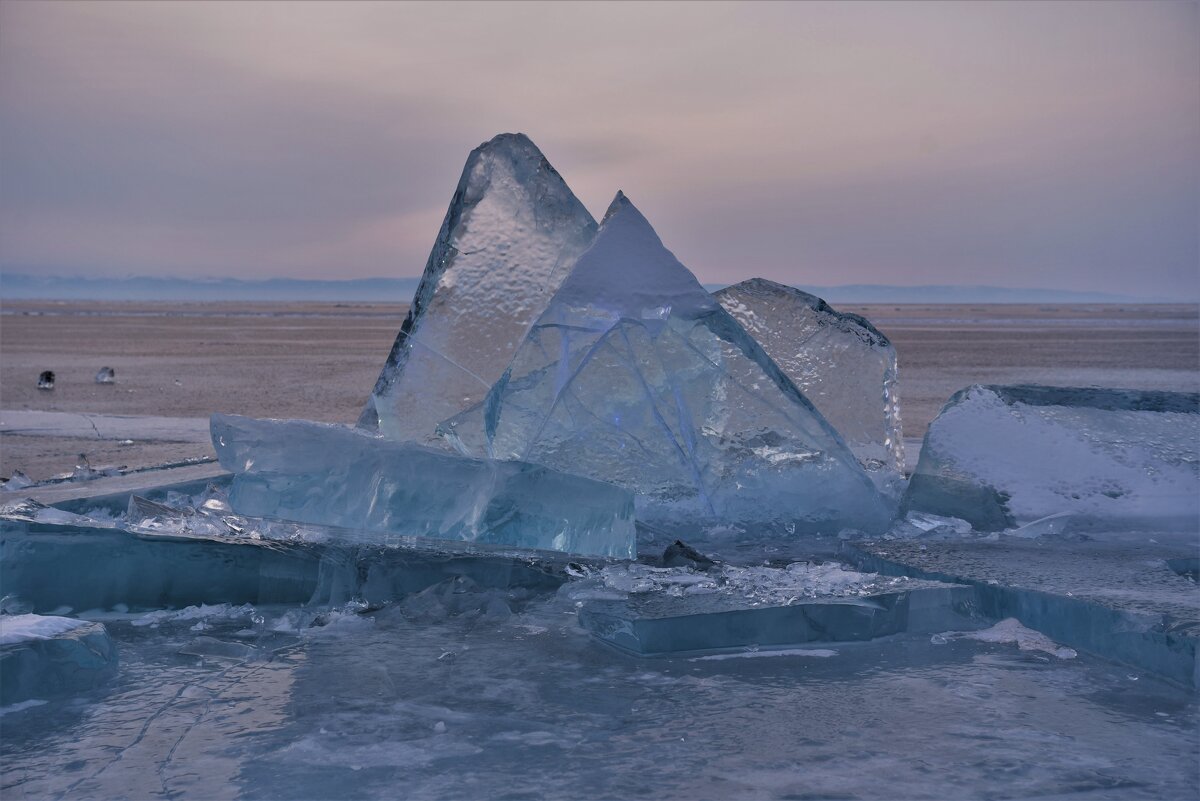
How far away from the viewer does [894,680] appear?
2.30 m

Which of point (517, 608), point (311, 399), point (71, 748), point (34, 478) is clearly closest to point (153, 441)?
point (34, 478)

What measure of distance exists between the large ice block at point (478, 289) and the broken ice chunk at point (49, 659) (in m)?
1.79

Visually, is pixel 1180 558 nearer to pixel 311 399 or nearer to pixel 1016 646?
pixel 1016 646

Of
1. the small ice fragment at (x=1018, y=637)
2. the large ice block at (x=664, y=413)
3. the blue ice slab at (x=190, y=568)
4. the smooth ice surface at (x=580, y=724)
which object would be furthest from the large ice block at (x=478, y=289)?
the small ice fragment at (x=1018, y=637)

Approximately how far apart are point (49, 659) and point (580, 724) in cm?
116

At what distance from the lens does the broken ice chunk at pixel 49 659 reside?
2.18 m

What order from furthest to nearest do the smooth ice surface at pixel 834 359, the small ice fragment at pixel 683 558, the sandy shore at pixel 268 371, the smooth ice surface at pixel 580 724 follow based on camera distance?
the sandy shore at pixel 268 371 → the smooth ice surface at pixel 834 359 → the small ice fragment at pixel 683 558 → the smooth ice surface at pixel 580 724

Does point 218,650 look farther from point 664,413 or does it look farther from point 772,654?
point 664,413

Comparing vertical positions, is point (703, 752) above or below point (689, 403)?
below

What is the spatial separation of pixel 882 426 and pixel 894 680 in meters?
2.32

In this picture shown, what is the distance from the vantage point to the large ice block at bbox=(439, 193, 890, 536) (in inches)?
142

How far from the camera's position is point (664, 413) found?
366cm

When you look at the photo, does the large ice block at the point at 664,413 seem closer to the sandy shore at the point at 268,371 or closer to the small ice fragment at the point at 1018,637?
the small ice fragment at the point at 1018,637

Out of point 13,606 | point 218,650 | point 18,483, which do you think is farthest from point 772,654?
point 18,483
